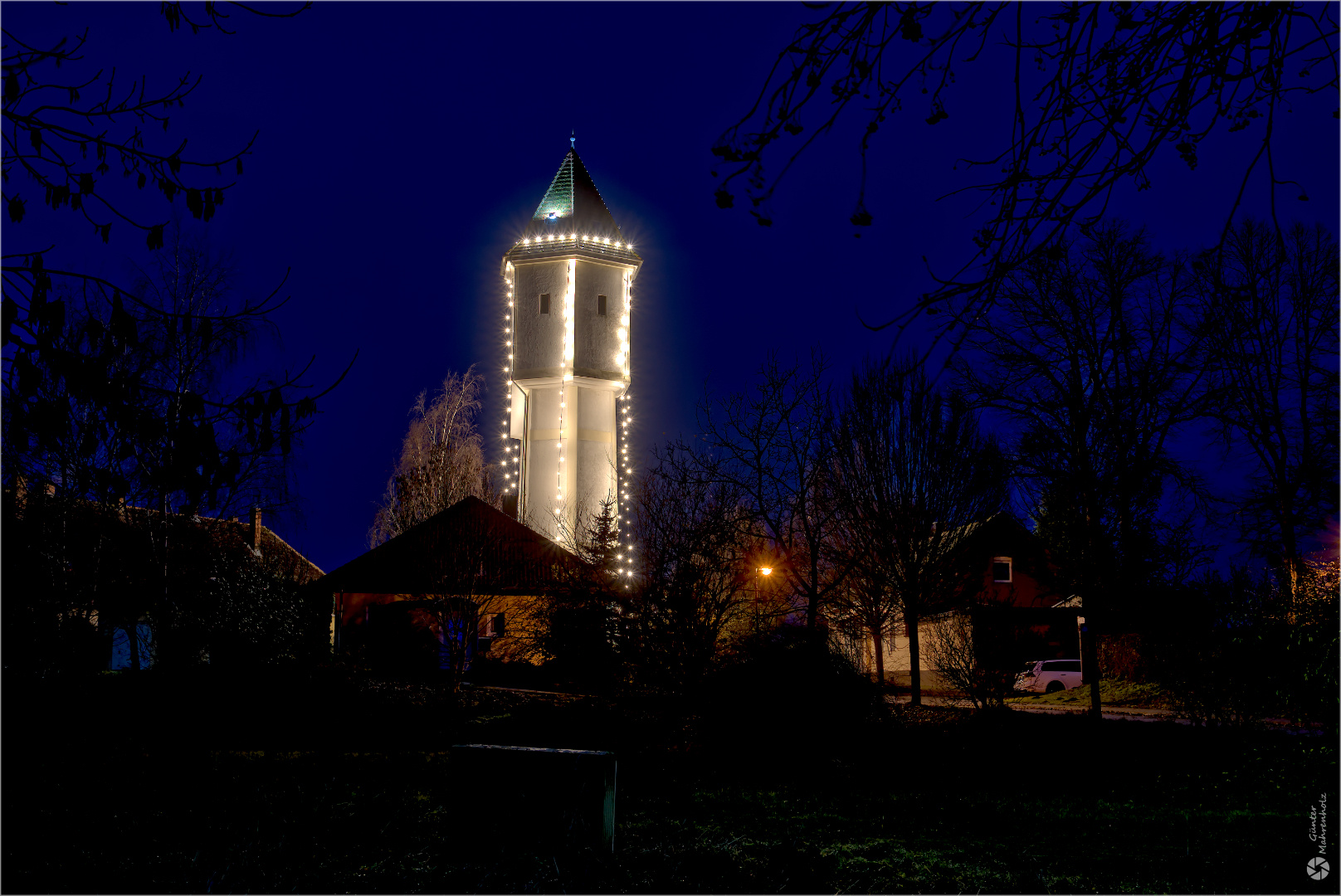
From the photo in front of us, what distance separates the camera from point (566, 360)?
34.8 metres

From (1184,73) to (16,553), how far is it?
1303 cm

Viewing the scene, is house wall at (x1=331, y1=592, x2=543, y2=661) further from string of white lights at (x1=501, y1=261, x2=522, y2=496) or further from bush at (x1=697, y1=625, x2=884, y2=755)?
string of white lights at (x1=501, y1=261, x2=522, y2=496)

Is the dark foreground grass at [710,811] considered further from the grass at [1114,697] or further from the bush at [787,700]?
the grass at [1114,697]

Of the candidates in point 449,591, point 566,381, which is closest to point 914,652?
point 449,591

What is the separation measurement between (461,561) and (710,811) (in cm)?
1365

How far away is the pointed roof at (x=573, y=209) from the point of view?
121 ft

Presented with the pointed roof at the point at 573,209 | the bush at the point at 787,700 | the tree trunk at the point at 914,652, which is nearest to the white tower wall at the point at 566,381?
the pointed roof at the point at 573,209

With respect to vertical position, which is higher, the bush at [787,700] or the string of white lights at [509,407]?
Result: the string of white lights at [509,407]

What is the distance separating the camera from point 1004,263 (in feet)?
12.0

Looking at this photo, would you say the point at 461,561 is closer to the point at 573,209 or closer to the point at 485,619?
the point at 485,619

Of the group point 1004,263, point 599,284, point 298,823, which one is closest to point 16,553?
point 298,823

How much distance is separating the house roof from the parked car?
15705 millimetres

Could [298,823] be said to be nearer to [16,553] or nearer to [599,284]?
[16,553]

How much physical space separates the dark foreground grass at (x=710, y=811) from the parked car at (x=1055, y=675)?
15.8 metres
